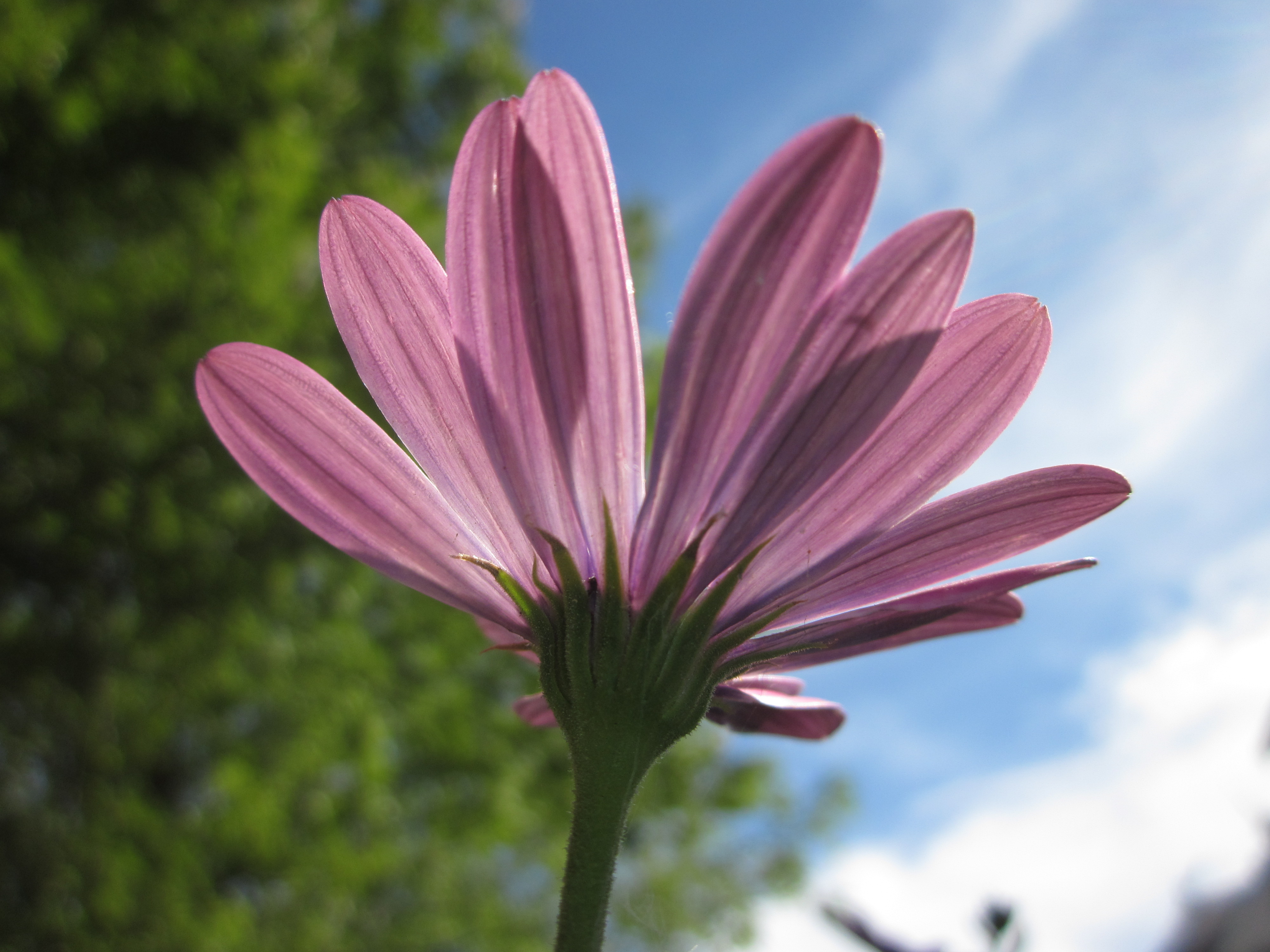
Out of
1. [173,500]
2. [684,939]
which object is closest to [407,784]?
[173,500]

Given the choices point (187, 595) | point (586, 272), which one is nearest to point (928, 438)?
point (586, 272)

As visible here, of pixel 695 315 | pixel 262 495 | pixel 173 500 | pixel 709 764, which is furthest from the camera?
pixel 709 764

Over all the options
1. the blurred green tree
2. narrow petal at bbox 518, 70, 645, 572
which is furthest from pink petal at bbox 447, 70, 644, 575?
the blurred green tree

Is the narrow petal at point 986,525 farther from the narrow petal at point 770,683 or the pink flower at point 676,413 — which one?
the narrow petal at point 770,683

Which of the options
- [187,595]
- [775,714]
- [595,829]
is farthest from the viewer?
[187,595]

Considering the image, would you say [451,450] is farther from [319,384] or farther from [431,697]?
[431,697]

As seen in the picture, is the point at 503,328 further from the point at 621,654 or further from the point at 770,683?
the point at 770,683
